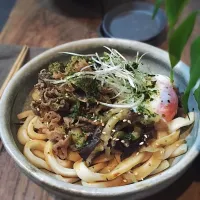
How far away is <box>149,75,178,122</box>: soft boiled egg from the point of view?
111cm

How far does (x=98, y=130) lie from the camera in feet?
3.47

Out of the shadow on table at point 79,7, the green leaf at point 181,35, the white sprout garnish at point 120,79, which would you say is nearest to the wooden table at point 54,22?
the shadow on table at point 79,7

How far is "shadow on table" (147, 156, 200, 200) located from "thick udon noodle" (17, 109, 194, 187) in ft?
0.27

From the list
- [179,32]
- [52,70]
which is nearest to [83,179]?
[52,70]

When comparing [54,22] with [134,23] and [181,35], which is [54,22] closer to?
[134,23]

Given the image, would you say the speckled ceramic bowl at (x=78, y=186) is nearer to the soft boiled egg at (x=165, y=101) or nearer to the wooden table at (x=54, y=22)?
the soft boiled egg at (x=165, y=101)

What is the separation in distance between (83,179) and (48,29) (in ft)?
2.81

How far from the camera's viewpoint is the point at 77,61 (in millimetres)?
1187

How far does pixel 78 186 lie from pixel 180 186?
343 millimetres

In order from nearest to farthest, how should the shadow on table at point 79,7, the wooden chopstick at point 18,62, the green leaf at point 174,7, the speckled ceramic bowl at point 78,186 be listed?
the green leaf at point 174,7 → the speckled ceramic bowl at point 78,186 → the wooden chopstick at point 18,62 → the shadow on table at point 79,7

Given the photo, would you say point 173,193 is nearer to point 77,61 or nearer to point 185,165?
point 185,165

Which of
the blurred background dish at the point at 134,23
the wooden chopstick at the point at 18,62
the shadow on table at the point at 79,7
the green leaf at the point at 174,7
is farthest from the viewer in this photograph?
the shadow on table at the point at 79,7

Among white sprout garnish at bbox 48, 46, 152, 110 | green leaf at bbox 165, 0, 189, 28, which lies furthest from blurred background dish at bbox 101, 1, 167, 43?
green leaf at bbox 165, 0, 189, 28

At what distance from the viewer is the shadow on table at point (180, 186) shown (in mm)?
1092
